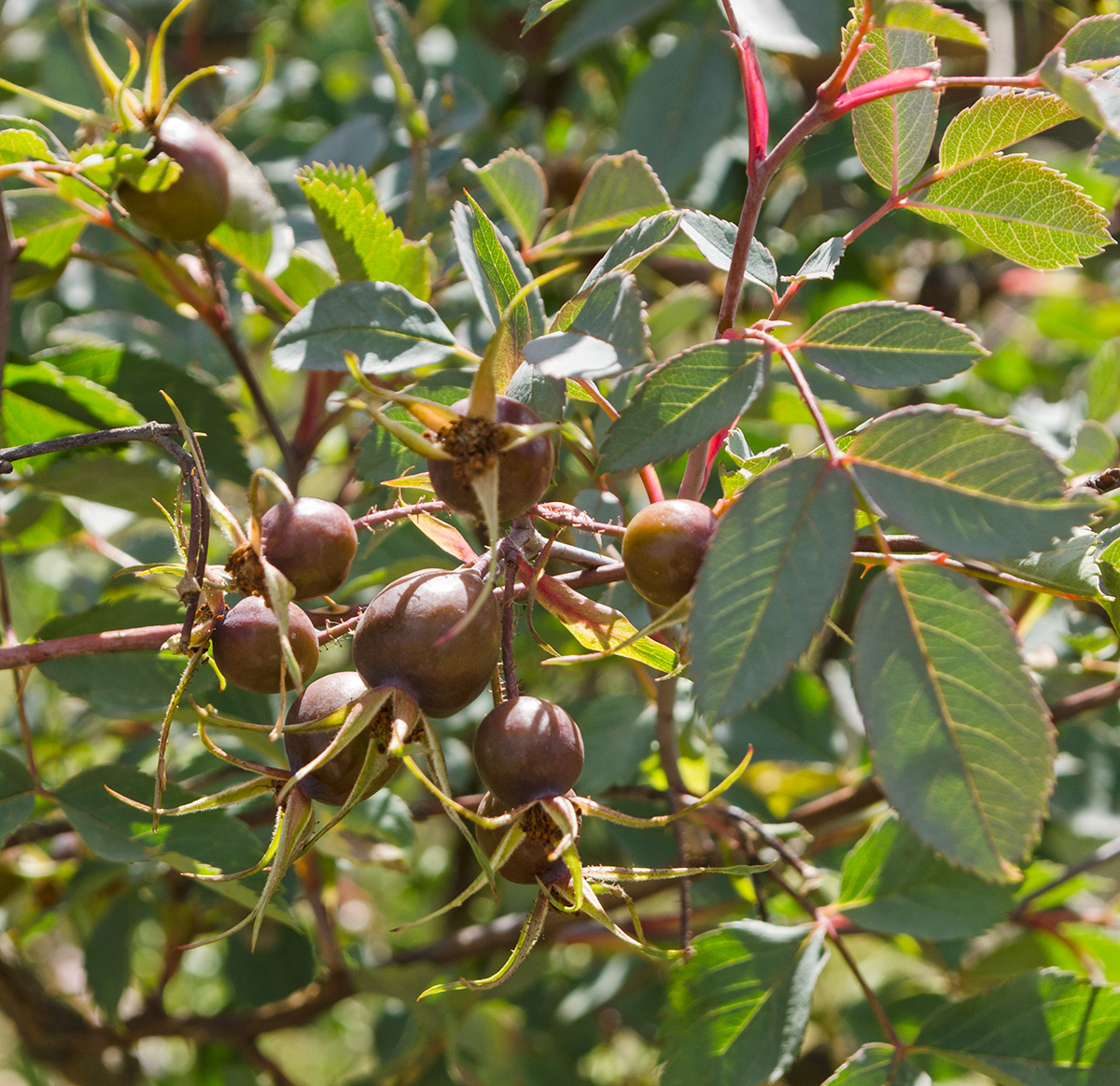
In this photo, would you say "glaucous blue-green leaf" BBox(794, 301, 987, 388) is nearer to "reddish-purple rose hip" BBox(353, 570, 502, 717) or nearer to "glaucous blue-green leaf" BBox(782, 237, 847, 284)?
"glaucous blue-green leaf" BBox(782, 237, 847, 284)

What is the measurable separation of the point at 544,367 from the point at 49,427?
570 millimetres

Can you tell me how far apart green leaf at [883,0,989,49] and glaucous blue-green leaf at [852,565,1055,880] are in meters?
0.27

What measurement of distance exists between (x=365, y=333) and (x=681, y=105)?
33.6 inches

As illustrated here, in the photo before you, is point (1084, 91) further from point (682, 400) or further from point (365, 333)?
point (365, 333)

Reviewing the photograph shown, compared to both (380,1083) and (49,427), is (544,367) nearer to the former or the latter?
(49,427)

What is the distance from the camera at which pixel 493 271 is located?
68 cm

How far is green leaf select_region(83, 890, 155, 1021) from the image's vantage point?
123 cm

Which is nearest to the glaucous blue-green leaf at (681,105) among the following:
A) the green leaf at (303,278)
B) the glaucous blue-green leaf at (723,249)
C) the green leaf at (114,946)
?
the green leaf at (303,278)

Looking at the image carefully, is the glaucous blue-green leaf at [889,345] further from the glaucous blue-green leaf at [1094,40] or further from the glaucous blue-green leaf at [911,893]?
the glaucous blue-green leaf at [911,893]

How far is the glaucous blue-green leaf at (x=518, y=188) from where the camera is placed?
87 cm

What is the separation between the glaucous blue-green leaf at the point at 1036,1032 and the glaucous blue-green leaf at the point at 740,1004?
120 millimetres

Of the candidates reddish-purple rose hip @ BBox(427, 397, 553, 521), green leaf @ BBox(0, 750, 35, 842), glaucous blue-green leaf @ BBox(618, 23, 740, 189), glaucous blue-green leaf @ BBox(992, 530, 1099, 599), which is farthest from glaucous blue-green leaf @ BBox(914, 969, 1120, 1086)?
glaucous blue-green leaf @ BBox(618, 23, 740, 189)

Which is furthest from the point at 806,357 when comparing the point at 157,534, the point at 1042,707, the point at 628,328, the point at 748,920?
the point at 157,534

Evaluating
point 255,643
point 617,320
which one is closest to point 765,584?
point 617,320
